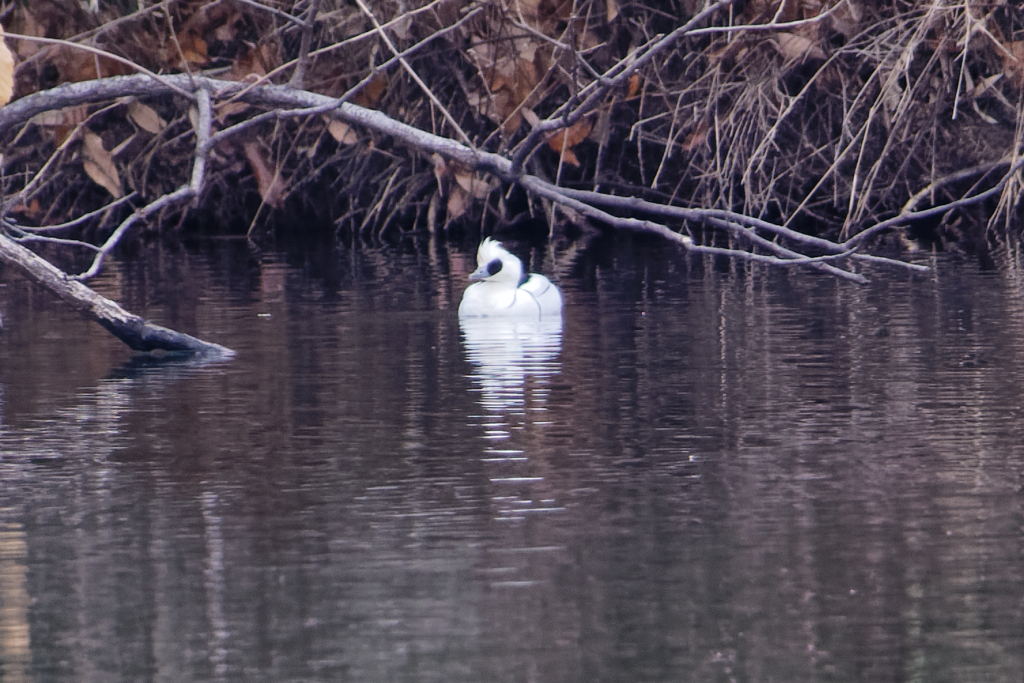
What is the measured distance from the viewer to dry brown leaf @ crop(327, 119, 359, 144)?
1286 cm

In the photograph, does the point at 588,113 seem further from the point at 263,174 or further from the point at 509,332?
the point at 263,174

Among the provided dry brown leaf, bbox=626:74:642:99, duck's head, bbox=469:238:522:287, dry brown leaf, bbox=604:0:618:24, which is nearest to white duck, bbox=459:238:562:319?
duck's head, bbox=469:238:522:287

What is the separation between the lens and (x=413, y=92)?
1466 centimetres

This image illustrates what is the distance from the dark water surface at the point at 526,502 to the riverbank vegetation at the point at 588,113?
2983mm

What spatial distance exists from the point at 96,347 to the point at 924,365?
3.66 m

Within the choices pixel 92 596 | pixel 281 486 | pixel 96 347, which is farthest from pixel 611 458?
pixel 96 347

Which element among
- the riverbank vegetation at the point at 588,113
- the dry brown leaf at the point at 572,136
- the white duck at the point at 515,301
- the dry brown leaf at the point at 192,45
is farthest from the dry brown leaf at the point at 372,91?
the white duck at the point at 515,301

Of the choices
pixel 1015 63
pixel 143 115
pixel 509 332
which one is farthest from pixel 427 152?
pixel 143 115

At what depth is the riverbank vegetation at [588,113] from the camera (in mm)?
11891

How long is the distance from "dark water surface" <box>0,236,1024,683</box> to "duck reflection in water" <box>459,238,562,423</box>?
0.04m

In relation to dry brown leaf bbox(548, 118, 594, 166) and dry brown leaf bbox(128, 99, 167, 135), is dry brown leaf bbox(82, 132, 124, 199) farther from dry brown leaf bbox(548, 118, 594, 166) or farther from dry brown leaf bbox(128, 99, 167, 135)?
dry brown leaf bbox(548, 118, 594, 166)

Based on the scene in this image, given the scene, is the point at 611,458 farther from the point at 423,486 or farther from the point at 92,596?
the point at 92,596

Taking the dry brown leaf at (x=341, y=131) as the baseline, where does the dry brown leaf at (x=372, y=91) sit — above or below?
above

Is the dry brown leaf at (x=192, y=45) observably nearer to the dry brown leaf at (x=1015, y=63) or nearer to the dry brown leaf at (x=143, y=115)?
the dry brown leaf at (x=143, y=115)
